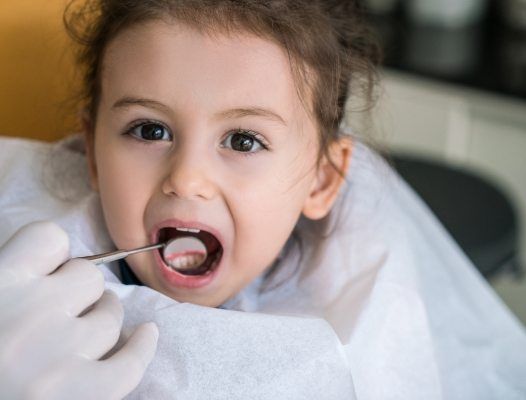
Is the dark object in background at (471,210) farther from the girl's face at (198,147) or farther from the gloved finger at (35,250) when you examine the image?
the gloved finger at (35,250)

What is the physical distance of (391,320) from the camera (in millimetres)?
965

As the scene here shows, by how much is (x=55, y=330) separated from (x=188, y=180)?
206mm

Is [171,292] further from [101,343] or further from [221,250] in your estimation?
[101,343]

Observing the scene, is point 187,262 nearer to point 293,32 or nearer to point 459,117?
point 293,32

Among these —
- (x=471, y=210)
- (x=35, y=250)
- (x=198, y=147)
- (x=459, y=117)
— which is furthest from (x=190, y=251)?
(x=459, y=117)

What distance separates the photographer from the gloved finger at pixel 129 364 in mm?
669

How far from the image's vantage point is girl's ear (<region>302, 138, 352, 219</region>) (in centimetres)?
98

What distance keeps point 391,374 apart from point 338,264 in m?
0.15

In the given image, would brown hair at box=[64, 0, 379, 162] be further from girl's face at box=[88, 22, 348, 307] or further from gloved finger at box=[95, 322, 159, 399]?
gloved finger at box=[95, 322, 159, 399]

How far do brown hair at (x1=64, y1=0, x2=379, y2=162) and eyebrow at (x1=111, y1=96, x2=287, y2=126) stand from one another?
48 mm

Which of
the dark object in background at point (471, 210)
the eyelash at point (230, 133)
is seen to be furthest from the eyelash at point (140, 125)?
the dark object in background at point (471, 210)

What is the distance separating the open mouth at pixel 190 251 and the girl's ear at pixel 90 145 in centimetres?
13

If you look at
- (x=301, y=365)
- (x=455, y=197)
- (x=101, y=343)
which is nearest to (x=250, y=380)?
(x=301, y=365)

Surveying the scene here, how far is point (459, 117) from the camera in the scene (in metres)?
1.91
